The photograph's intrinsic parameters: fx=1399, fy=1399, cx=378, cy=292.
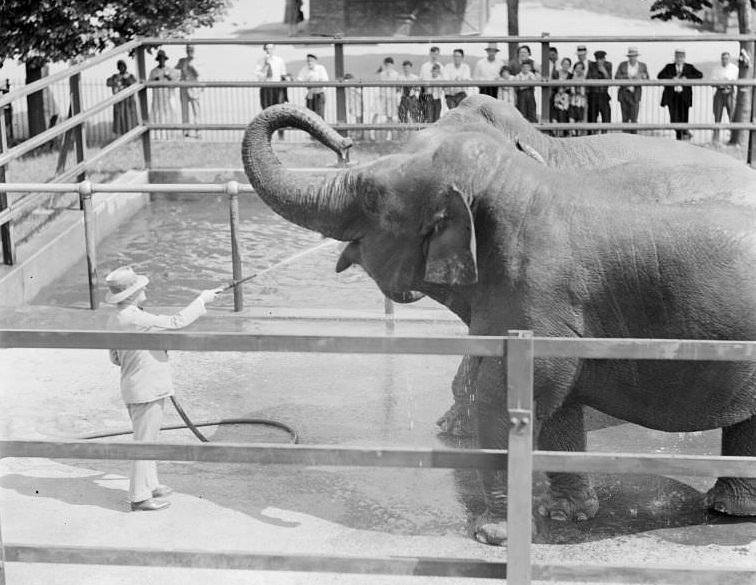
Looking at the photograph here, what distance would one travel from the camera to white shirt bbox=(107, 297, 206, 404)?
657 cm

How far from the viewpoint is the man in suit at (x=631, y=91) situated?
15.5 meters

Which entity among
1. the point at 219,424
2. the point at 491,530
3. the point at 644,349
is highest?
the point at 644,349

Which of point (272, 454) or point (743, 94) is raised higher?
point (272, 454)

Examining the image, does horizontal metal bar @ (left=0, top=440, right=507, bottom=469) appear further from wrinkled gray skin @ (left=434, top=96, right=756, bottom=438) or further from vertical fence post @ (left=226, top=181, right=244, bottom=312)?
vertical fence post @ (left=226, top=181, right=244, bottom=312)

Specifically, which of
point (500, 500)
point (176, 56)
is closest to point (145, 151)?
point (500, 500)

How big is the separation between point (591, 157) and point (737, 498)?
208 centimetres

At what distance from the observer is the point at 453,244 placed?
611 centimetres

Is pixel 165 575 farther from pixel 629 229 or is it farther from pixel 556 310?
pixel 629 229

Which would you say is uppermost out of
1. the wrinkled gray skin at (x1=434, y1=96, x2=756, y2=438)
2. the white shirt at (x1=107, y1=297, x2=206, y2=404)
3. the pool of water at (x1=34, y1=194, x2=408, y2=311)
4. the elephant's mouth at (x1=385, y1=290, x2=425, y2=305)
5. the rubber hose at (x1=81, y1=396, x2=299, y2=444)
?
the wrinkled gray skin at (x1=434, y1=96, x2=756, y2=438)

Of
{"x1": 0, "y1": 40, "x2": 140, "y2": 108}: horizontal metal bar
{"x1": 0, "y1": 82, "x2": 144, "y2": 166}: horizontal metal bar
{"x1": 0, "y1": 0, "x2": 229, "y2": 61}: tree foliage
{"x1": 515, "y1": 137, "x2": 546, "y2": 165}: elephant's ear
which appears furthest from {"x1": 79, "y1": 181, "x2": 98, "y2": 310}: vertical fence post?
{"x1": 0, "y1": 0, "x2": 229, "y2": 61}: tree foliage

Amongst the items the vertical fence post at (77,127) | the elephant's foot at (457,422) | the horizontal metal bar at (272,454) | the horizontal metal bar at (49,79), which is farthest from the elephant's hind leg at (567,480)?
the vertical fence post at (77,127)

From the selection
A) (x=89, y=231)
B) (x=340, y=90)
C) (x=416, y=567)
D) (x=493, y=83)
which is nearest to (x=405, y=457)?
(x=416, y=567)

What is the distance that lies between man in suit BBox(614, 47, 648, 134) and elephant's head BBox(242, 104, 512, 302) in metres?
8.82

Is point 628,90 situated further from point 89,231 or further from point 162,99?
point 89,231
